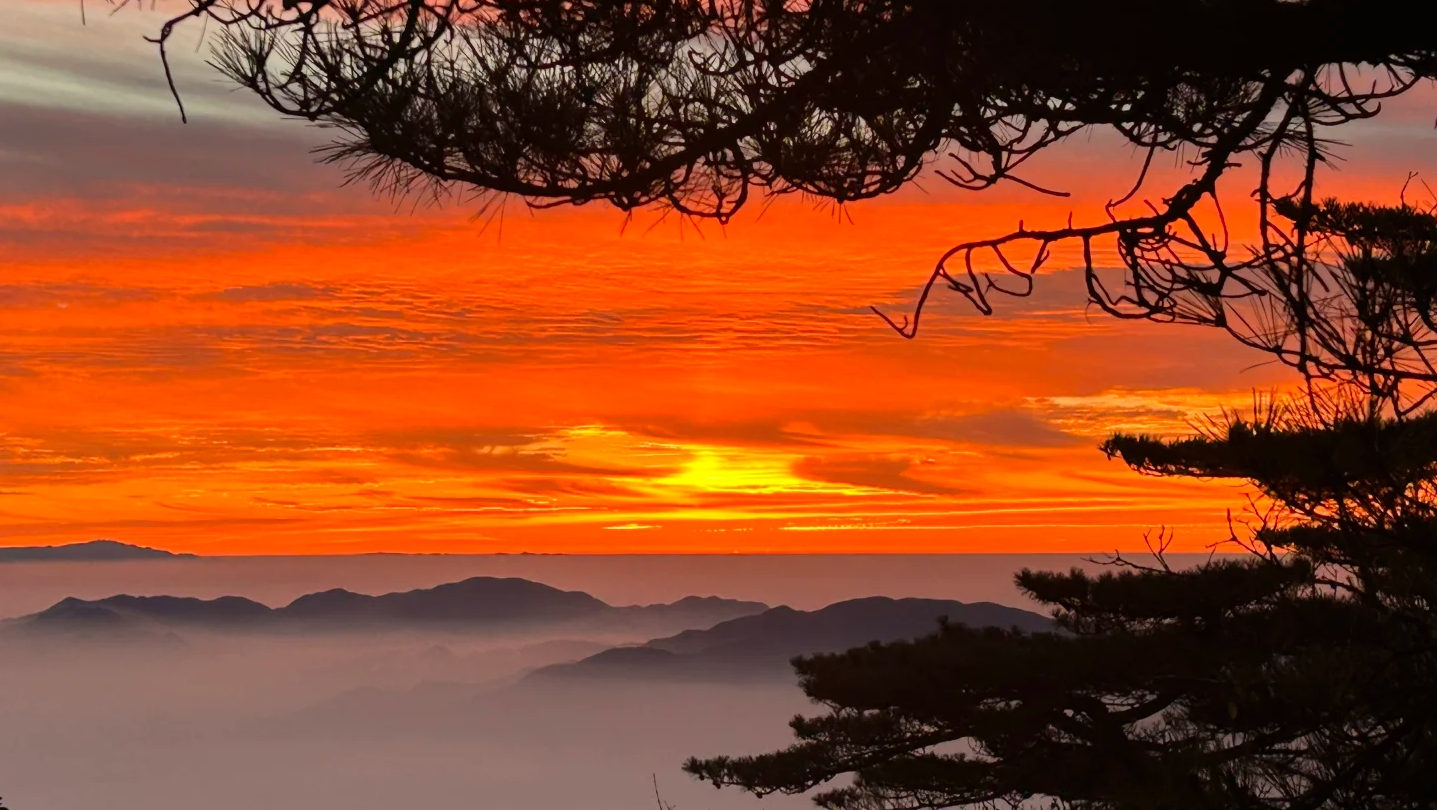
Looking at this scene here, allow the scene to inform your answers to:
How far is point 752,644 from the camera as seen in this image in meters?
163

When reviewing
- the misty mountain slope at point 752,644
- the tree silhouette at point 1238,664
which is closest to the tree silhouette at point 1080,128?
the tree silhouette at point 1238,664

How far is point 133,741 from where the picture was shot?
633 feet

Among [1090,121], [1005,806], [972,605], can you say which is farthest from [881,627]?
[1090,121]

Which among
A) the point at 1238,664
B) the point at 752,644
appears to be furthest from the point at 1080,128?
the point at 752,644

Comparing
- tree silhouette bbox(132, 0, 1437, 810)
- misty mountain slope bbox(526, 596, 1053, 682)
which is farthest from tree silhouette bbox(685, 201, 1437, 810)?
misty mountain slope bbox(526, 596, 1053, 682)

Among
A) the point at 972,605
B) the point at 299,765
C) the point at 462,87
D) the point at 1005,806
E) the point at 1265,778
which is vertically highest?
the point at 462,87

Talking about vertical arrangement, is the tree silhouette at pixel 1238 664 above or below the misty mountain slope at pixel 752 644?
above

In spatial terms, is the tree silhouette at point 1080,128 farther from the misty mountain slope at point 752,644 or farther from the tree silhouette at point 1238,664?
the misty mountain slope at point 752,644

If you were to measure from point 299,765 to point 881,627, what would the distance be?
9592 centimetres

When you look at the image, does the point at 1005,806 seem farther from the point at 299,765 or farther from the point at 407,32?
the point at 299,765

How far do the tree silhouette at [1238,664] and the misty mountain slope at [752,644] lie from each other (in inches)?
3311

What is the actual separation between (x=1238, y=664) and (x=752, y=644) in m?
157

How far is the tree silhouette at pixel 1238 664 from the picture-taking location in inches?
219

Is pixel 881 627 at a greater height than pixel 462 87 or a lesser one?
lesser
